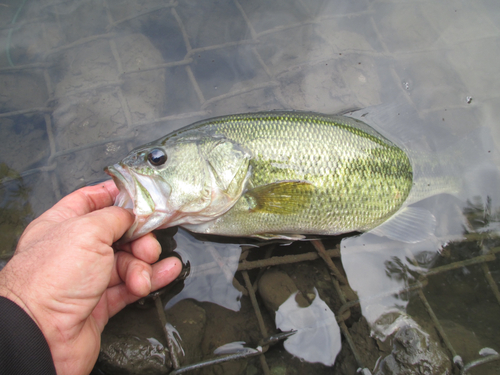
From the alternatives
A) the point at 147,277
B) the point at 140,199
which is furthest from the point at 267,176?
the point at 147,277

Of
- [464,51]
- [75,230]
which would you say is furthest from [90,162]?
[464,51]

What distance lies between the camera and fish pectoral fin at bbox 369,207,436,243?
10.1ft

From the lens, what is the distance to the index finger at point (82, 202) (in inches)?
96.4

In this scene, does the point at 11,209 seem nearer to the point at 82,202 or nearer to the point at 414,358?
the point at 82,202

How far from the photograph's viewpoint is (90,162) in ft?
11.2

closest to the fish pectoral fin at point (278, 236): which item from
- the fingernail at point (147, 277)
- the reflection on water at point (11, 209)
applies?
the fingernail at point (147, 277)

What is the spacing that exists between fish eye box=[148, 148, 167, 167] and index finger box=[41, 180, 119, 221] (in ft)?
2.36

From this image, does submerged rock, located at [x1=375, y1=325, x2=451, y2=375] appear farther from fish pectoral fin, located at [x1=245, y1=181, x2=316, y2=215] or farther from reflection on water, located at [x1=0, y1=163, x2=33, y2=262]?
reflection on water, located at [x1=0, y1=163, x2=33, y2=262]

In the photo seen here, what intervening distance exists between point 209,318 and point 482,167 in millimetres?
3473

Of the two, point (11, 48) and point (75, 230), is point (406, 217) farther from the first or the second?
point (11, 48)

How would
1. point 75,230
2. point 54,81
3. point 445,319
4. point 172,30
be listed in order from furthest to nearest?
1. point 172,30
2. point 54,81
3. point 445,319
4. point 75,230

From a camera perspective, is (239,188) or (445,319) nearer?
(239,188)

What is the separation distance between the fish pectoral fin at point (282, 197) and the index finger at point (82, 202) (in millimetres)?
1340

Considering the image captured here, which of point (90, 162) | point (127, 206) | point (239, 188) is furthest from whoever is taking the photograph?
point (90, 162)
